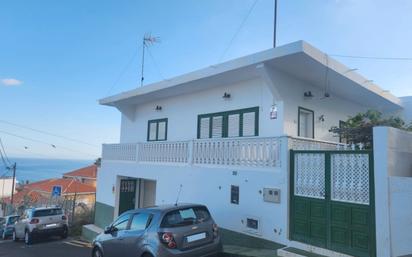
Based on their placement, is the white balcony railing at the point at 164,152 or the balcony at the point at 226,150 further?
the white balcony railing at the point at 164,152

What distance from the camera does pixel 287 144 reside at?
329 inches

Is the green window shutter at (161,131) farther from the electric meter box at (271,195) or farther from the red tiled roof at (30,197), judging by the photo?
the red tiled roof at (30,197)

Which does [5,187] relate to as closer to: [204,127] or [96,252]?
[204,127]

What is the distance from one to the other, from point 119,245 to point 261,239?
377 centimetres

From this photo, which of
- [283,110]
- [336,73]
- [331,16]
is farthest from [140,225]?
[331,16]

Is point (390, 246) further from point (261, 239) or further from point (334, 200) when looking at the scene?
point (261, 239)

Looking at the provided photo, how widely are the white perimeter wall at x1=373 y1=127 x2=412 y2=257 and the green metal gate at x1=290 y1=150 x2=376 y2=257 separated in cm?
18

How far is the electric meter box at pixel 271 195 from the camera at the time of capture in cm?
833

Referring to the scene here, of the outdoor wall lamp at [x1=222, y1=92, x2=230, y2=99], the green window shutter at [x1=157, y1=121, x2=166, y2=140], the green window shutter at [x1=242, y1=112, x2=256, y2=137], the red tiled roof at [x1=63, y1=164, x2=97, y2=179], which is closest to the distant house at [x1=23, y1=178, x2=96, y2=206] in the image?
the red tiled roof at [x1=63, y1=164, x2=97, y2=179]

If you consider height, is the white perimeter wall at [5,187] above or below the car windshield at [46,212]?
below

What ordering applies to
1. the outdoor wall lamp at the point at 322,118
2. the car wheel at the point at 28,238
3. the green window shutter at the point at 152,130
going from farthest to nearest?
the car wheel at the point at 28,238 < the green window shutter at the point at 152,130 < the outdoor wall lamp at the point at 322,118

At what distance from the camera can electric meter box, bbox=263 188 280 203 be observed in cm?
833

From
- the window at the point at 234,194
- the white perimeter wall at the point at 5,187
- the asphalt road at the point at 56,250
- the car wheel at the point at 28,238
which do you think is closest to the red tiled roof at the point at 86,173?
the white perimeter wall at the point at 5,187

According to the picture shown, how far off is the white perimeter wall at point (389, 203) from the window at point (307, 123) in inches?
195
